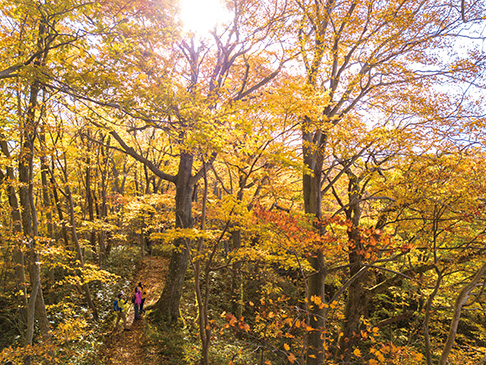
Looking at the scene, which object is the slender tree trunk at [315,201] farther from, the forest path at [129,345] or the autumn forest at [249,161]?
the forest path at [129,345]

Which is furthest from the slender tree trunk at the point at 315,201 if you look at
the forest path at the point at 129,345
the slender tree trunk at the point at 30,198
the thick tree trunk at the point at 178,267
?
the slender tree trunk at the point at 30,198

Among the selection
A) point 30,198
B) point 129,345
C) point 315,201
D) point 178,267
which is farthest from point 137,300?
point 315,201

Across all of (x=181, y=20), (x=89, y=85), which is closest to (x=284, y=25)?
(x=181, y=20)

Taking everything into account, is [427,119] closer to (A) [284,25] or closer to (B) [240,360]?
(A) [284,25]

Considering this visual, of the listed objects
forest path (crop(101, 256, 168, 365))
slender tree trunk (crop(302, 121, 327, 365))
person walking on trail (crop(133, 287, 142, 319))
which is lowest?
forest path (crop(101, 256, 168, 365))

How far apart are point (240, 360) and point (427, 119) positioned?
882 cm

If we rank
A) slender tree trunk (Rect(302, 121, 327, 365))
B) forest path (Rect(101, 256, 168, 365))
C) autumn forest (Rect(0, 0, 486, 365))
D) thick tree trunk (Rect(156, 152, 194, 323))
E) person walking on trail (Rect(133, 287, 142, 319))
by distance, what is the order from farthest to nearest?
1. person walking on trail (Rect(133, 287, 142, 319))
2. thick tree trunk (Rect(156, 152, 194, 323))
3. forest path (Rect(101, 256, 168, 365))
4. slender tree trunk (Rect(302, 121, 327, 365))
5. autumn forest (Rect(0, 0, 486, 365))

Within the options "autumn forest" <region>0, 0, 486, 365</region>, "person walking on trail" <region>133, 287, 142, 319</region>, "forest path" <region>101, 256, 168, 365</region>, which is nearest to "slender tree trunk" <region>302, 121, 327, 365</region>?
"autumn forest" <region>0, 0, 486, 365</region>

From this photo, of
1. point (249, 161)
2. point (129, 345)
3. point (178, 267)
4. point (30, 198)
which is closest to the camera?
point (30, 198)

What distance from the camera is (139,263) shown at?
15078 millimetres

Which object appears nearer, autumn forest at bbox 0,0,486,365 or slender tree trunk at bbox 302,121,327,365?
autumn forest at bbox 0,0,486,365

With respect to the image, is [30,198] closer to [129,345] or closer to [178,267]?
[178,267]

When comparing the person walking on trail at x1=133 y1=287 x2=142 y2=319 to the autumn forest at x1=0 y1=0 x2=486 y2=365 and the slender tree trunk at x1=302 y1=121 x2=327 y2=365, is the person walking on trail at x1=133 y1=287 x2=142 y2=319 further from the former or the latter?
the slender tree trunk at x1=302 y1=121 x2=327 y2=365

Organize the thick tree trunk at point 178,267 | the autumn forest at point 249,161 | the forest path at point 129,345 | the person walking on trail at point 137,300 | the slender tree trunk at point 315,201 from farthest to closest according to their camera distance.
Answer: the person walking on trail at point 137,300
the thick tree trunk at point 178,267
the forest path at point 129,345
the slender tree trunk at point 315,201
the autumn forest at point 249,161
